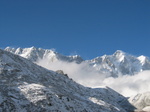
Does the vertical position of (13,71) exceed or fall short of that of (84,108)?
it exceeds it

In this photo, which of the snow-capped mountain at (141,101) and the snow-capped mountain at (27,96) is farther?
the snow-capped mountain at (141,101)

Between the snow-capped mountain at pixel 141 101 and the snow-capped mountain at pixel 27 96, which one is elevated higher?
the snow-capped mountain at pixel 141 101

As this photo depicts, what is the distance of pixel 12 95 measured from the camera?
30672mm

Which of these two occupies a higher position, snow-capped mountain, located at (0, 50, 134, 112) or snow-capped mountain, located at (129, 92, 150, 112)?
snow-capped mountain, located at (129, 92, 150, 112)

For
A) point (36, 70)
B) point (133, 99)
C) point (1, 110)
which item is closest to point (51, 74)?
point (36, 70)

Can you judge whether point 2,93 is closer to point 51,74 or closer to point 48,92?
point 48,92

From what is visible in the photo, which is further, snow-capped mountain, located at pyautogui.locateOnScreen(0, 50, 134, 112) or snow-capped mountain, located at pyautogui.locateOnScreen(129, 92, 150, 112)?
snow-capped mountain, located at pyautogui.locateOnScreen(129, 92, 150, 112)

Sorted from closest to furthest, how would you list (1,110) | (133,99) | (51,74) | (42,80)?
1. (1,110)
2. (42,80)
3. (51,74)
4. (133,99)

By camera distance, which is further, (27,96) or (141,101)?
(141,101)

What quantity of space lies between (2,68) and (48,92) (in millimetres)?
11310

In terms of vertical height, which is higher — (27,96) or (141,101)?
(141,101)

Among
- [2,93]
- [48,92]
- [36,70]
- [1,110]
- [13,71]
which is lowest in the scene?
[1,110]

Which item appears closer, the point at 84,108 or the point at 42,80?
the point at 84,108

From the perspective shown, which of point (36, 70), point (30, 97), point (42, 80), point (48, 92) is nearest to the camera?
point (30, 97)
